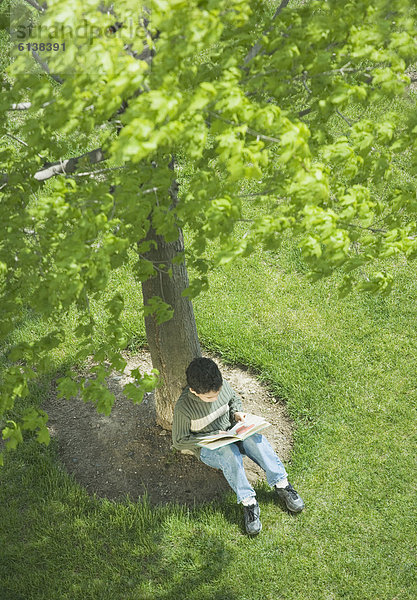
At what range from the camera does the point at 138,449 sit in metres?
5.16

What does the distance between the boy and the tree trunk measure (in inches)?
15.1

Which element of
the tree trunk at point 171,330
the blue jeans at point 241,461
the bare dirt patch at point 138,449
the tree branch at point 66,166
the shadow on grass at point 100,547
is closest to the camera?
the tree branch at point 66,166

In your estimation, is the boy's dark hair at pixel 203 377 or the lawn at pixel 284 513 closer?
the lawn at pixel 284 513

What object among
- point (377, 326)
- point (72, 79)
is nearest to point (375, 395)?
point (377, 326)

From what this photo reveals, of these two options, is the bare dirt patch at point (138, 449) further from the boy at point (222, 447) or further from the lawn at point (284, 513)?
the boy at point (222, 447)

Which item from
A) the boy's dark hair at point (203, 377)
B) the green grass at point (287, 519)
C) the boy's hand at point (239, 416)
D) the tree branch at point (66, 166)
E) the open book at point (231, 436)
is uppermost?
the tree branch at point (66, 166)

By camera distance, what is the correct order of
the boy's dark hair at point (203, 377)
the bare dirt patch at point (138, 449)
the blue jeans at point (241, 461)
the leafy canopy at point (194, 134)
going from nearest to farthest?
the leafy canopy at point (194, 134) < the boy's dark hair at point (203, 377) < the blue jeans at point (241, 461) < the bare dirt patch at point (138, 449)

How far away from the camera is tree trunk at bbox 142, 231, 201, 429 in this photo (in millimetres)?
4555

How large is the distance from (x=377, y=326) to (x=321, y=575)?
2764mm

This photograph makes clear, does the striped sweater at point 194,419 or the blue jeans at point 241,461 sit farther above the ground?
the striped sweater at point 194,419

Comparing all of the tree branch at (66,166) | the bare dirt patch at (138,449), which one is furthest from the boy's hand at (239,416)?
the tree branch at (66,166)

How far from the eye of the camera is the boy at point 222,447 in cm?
436

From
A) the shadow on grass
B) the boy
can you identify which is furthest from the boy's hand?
the shadow on grass

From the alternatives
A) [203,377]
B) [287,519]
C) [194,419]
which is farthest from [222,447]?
[287,519]
